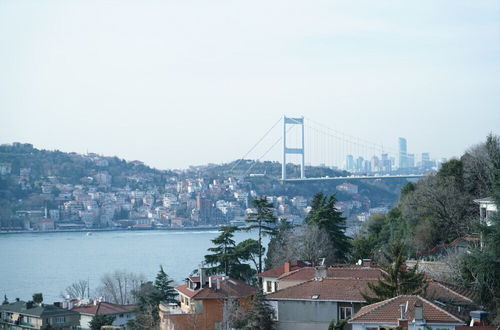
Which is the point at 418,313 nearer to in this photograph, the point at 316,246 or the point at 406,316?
the point at 406,316

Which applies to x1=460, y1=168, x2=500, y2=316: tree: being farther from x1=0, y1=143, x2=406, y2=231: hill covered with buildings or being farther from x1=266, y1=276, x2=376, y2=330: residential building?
x1=0, y1=143, x2=406, y2=231: hill covered with buildings

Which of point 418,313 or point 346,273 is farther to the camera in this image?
point 346,273

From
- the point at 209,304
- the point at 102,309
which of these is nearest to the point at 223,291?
the point at 209,304

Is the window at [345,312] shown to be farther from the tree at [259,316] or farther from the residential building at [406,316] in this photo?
the residential building at [406,316]

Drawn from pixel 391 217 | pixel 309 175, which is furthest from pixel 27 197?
pixel 391 217

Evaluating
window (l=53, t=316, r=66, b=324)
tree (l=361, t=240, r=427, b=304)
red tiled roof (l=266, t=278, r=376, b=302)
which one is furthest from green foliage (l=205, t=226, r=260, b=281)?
tree (l=361, t=240, r=427, b=304)

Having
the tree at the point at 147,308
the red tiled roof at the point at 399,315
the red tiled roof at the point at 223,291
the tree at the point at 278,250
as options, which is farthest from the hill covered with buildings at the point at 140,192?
the red tiled roof at the point at 399,315
